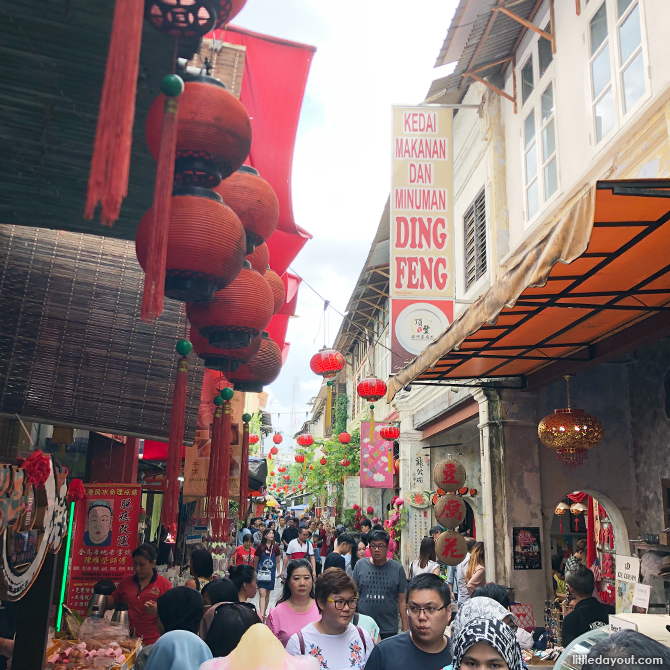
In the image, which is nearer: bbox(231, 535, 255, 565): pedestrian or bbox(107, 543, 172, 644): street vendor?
bbox(107, 543, 172, 644): street vendor

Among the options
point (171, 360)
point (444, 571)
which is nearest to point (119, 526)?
point (171, 360)

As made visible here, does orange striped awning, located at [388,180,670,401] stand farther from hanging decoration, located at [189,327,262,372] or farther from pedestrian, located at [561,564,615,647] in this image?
pedestrian, located at [561,564,615,647]

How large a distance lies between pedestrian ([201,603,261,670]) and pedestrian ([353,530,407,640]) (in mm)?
2535

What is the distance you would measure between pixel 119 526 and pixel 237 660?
14.9ft

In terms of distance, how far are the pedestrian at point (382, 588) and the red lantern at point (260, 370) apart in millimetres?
1896

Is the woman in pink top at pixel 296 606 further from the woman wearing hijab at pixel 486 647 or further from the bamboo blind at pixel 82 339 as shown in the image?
the woman wearing hijab at pixel 486 647

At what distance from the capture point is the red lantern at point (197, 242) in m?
3.04

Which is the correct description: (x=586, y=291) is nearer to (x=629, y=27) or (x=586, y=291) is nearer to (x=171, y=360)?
(x=629, y=27)

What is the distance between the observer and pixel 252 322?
4168 millimetres

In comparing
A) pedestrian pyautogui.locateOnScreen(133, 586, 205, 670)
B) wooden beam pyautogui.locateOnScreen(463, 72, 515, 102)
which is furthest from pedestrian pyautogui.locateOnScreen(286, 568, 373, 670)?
wooden beam pyautogui.locateOnScreen(463, 72, 515, 102)

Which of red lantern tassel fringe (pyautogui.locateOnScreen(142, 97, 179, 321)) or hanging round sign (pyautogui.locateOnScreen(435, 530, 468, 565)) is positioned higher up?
red lantern tassel fringe (pyautogui.locateOnScreen(142, 97, 179, 321))

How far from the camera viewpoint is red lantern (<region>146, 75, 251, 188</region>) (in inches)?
118

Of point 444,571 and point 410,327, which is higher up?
point 410,327

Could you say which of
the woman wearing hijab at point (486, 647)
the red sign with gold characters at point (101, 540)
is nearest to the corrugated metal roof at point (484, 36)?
the red sign with gold characters at point (101, 540)
